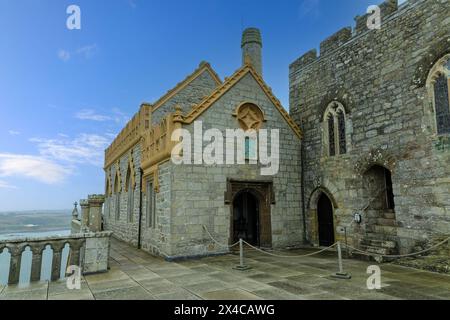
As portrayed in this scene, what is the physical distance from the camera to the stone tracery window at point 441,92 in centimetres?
778

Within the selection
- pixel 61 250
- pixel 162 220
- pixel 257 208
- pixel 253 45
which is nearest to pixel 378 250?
pixel 257 208

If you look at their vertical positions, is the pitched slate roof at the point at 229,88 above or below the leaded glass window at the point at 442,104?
above

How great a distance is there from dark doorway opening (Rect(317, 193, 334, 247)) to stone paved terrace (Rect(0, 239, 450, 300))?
103 inches

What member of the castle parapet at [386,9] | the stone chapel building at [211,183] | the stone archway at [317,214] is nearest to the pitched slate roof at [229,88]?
the stone chapel building at [211,183]

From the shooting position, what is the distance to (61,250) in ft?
24.0

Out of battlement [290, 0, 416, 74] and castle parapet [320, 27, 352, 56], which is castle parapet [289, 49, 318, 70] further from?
castle parapet [320, 27, 352, 56]

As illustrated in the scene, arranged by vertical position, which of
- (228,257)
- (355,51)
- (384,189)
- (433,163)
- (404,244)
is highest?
(355,51)

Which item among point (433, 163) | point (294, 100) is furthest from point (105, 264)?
point (294, 100)

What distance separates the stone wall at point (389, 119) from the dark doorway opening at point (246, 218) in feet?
7.20

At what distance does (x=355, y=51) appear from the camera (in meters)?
10.5

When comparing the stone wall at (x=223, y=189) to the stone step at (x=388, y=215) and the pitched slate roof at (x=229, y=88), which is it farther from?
the stone step at (x=388, y=215)

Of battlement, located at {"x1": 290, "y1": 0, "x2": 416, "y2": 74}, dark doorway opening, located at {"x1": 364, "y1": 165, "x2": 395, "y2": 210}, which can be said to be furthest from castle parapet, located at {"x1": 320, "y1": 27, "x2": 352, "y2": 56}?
dark doorway opening, located at {"x1": 364, "y1": 165, "x2": 395, "y2": 210}
